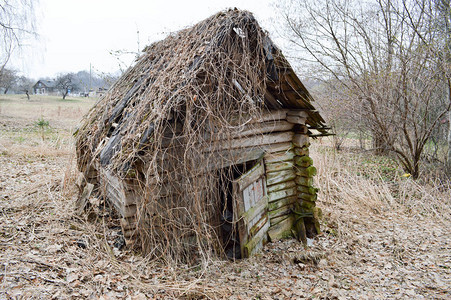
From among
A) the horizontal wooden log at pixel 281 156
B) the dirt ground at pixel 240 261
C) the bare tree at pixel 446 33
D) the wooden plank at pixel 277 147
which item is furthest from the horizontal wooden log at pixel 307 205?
the bare tree at pixel 446 33

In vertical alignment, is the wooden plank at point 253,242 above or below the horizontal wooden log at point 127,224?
below

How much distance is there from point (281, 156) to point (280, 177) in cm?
42

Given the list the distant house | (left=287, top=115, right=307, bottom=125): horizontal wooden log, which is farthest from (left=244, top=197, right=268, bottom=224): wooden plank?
the distant house

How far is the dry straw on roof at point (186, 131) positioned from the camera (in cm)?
356

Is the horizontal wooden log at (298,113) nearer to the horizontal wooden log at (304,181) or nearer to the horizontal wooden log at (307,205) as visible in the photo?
the horizontal wooden log at (304,181)

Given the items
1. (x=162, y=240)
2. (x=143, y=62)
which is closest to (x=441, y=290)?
(x=162, y=240)

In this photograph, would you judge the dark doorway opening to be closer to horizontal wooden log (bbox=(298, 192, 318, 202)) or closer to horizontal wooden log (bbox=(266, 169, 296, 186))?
horizontal wooden log (bbox=(266, 169, 296, 186))

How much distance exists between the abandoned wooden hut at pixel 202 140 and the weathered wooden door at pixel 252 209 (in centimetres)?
2

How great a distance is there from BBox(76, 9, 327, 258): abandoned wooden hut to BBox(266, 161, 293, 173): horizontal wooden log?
0.8 inches

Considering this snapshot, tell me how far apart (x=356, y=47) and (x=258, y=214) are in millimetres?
7825

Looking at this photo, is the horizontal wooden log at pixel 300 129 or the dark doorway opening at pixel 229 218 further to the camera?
the horizontal wooden log at pixel 300 129

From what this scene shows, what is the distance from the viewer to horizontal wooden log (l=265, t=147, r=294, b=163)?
17.5ft

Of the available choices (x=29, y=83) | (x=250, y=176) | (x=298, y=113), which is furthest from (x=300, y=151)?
(x=29, y=83)

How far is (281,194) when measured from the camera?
5582mm
